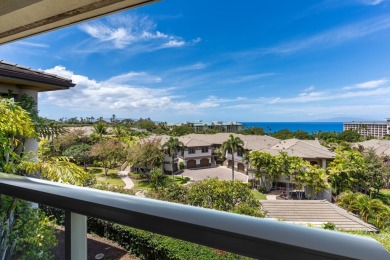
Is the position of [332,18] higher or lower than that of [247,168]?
higher

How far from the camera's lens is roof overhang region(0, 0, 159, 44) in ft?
3.08

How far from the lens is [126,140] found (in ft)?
46.3

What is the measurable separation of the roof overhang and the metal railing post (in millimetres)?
758

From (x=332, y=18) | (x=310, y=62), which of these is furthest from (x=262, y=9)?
(x=332, y=18)

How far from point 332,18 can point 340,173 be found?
14.2 feet

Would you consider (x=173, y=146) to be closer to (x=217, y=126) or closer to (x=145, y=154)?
(x=145, y=154)

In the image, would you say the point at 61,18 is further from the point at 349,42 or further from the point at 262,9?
the point at 262,9

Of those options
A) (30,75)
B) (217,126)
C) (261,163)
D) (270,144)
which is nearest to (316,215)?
(30,75)

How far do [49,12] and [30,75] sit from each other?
300 cm

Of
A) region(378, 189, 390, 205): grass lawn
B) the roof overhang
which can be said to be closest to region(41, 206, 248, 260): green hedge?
the roof overhang

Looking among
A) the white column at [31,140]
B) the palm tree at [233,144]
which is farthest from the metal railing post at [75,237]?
the palm tree at [233,144]

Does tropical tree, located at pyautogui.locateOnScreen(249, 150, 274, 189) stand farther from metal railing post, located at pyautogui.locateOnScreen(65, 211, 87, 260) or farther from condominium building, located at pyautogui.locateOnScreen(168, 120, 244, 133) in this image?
metal railing post, located at pyautogui.locateOnScreen(65, 211, 87, 260)

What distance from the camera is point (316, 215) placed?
492cm

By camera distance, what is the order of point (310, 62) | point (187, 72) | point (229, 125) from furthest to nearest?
point (187, 72), point (229, 125), point (310, 62)
